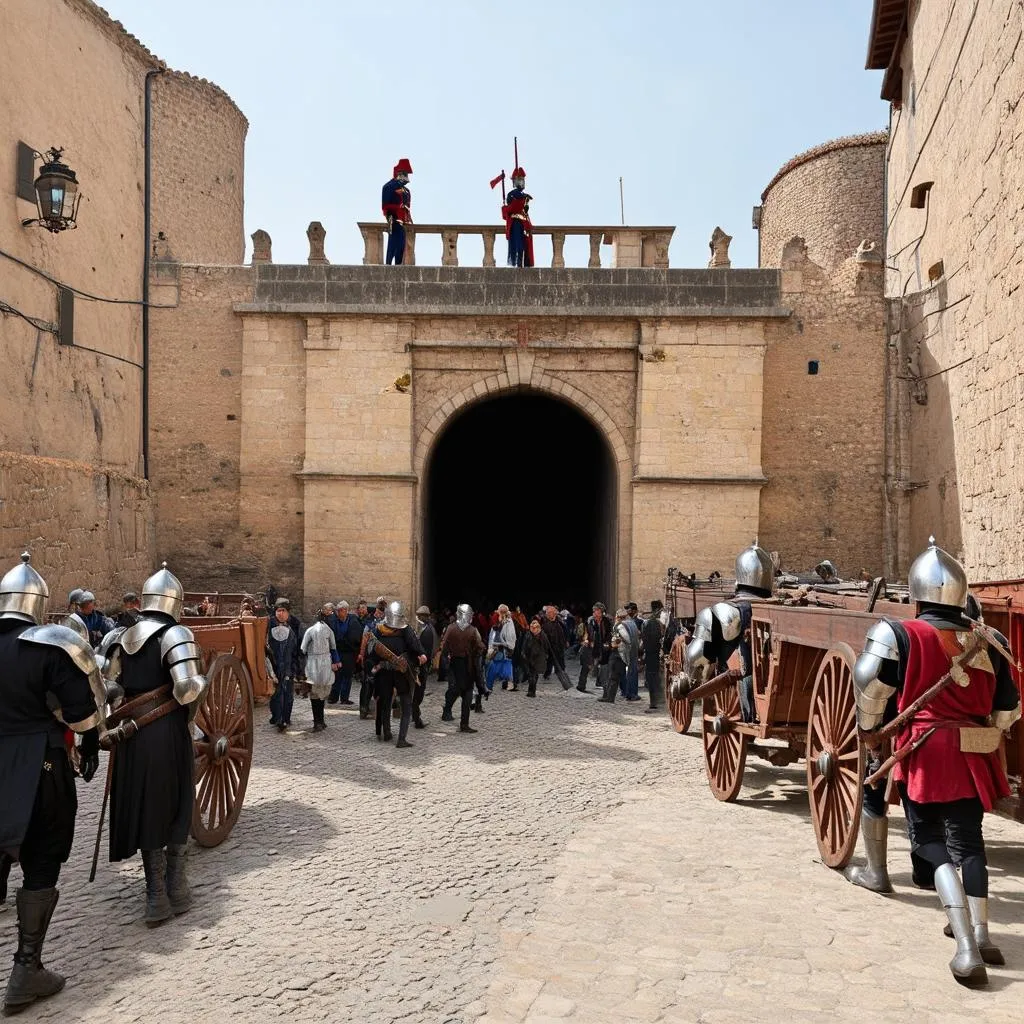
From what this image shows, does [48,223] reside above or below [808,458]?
above

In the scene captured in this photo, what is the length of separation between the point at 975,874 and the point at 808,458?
11928 mm

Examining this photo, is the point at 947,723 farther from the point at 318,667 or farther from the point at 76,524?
the point at 76,524

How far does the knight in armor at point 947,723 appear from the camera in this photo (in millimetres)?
3869

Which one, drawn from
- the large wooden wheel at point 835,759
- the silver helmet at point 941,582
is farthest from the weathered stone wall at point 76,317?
the silver helmet at point 941,582

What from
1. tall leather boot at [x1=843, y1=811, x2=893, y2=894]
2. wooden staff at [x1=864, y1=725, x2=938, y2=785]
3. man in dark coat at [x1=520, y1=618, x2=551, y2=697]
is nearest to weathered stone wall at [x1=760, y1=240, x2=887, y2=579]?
man in dark coat at [x1=520, y1=618, x2=551, y2=697]

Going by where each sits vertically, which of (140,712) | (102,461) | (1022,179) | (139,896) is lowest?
(139,896)

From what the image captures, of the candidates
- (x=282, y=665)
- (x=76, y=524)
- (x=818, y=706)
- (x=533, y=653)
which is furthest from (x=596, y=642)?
(x=818, y=706)

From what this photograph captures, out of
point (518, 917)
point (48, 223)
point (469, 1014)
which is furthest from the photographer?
point (48, 223)

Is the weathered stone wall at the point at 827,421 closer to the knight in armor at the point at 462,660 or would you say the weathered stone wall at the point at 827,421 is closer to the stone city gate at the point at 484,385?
the stone city gate at the point at 484,385

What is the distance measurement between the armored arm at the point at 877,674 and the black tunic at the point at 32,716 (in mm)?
3319

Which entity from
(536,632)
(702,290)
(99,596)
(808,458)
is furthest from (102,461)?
(808,458)

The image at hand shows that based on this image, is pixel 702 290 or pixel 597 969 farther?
pixel 702 290

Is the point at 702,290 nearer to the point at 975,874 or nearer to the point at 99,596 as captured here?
the point at 99,596

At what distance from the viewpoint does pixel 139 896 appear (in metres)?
4.76
